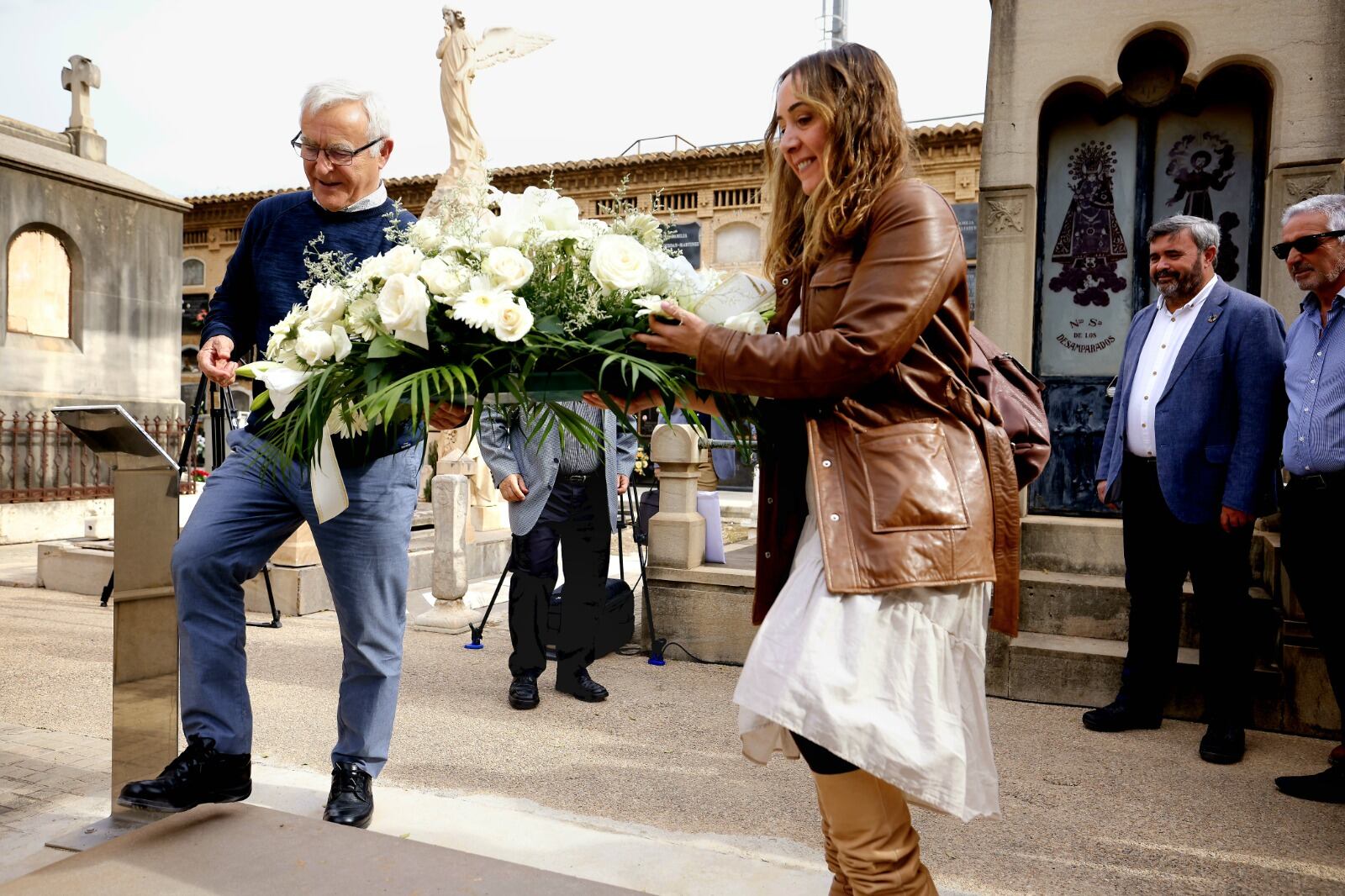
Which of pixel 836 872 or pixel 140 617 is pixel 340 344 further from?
pixel 836 872

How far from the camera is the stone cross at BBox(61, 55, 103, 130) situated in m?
14.0

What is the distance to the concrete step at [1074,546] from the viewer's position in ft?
18.2

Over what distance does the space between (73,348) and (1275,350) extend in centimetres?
1426

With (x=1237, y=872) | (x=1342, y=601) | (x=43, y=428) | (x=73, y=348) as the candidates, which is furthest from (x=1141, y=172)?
(x=73, y=348)

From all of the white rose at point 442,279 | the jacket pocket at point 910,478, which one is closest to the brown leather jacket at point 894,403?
the jacket pocket at point 910,478

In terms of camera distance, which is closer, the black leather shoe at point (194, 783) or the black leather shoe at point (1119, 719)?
the black leather shoe at point (194, 783)

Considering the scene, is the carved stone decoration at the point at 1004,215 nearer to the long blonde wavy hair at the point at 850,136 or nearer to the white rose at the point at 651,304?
the long blonde wavy hair at the point at 850,136

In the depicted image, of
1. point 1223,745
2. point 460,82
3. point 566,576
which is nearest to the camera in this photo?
point 1223,745

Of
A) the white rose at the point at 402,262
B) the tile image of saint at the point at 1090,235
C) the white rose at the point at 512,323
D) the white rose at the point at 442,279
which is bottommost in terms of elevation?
the white rose at the point at 512,323

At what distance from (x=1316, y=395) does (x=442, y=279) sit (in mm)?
3514

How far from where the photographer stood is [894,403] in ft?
6.28

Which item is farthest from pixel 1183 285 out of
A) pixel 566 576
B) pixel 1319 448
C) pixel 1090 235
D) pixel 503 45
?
pixel 503 45

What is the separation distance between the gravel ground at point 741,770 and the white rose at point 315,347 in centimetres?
203

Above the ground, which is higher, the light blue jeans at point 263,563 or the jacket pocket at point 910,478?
the jacket pocket at point 910,478
